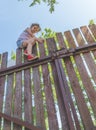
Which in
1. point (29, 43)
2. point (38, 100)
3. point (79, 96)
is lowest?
point (79, 96)

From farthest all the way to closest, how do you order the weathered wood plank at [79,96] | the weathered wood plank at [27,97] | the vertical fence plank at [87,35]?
the vertical fence plank at [87,35] < the weathered wood plank at [27,97] < the weathered wood plank at [79,96]

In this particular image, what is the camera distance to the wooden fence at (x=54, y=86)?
12.6ft

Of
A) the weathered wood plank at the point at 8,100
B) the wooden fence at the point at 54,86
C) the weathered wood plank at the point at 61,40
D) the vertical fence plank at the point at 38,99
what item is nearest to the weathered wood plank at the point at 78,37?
the wooden fence at the point at 54,86

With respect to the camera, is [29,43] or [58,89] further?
[29,43]

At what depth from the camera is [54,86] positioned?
4.41m

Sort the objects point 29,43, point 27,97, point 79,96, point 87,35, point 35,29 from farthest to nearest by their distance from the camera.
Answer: point 35,29 → point 29,43 → point 87,35 → point 27,97 → point 79,96

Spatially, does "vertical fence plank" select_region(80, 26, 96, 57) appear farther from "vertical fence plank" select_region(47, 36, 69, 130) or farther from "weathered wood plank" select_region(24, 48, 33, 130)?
"weathered wood plank" select_region(24, 48, 33, 130)

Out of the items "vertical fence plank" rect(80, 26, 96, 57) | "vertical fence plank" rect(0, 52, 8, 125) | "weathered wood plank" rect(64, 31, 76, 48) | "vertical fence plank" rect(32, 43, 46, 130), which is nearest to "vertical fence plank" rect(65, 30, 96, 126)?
"weathered wood plank" rect(64, 31, 76, 48)

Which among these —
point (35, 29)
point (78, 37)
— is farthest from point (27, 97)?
point (35, 29)

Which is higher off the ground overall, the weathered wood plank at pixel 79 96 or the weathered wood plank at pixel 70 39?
the weathered wood plank at pixel 70 39

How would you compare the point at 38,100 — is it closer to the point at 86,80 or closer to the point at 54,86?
the point at 54,86

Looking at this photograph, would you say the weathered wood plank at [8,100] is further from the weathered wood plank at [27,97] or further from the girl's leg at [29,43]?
the girl's leg at [29,43]

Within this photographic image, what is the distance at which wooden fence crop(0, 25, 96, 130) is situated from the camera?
12.6 feet

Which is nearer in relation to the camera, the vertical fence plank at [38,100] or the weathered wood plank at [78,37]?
the vertical fence plank at [38,100]
